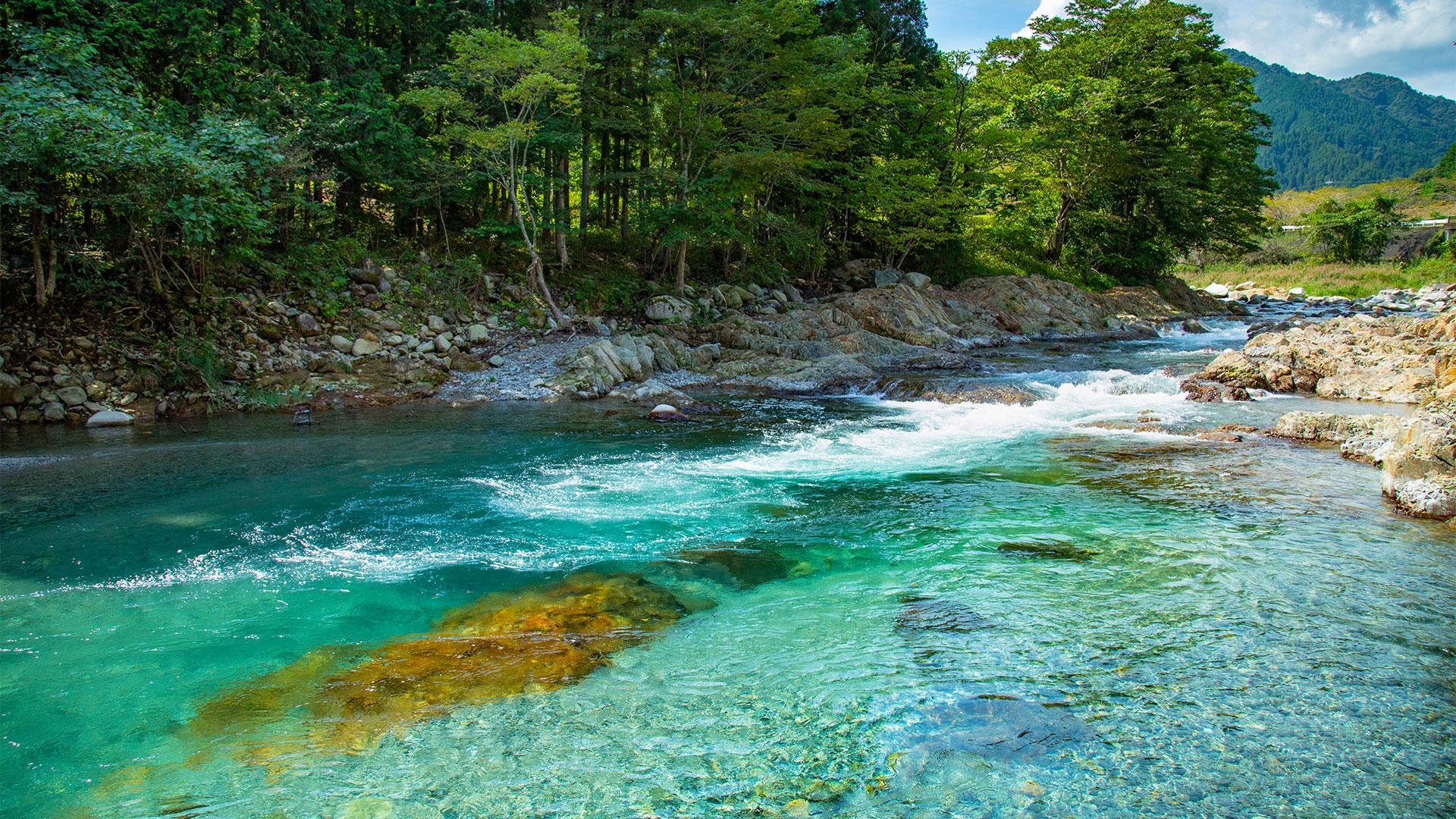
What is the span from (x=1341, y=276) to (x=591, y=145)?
40810 mm

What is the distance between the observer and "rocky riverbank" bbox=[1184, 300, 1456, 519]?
743 centimetres

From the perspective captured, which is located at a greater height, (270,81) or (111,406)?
(270,81)

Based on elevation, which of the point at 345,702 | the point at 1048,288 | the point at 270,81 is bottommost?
the point at 345,702

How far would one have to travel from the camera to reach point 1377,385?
13.6m

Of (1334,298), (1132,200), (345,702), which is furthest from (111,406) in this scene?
(1334,298)

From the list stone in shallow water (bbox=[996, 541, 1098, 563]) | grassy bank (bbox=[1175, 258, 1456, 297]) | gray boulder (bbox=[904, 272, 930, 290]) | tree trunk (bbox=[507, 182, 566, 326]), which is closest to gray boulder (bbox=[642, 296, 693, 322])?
tree trunk (bbox=[507, 182, 566, 326])

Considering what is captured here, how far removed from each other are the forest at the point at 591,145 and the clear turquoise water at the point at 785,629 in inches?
176

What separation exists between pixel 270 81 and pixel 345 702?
15473mm

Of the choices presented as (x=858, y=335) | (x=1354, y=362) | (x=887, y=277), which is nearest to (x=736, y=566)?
(x=858, y=335)

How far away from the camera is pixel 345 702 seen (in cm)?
408

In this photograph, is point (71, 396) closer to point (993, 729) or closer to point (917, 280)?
point (993, 729)

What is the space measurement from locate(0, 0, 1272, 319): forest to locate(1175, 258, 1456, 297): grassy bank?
8.21 meters

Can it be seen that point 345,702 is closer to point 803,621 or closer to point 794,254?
point 803,621

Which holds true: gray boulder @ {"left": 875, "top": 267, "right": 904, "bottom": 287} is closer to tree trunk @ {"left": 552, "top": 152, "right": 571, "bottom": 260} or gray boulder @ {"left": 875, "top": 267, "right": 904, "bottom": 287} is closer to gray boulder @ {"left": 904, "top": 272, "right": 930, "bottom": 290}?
gray boulder @ {"left": 904, "top": 272, "right": 930, "bottom": 290}
